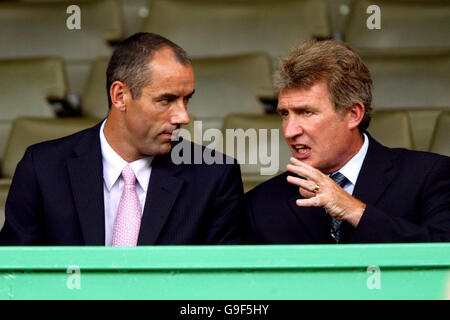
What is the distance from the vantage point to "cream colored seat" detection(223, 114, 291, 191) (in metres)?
1.11

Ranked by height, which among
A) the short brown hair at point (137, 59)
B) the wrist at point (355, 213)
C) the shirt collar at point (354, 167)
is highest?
the short brown hair at point (137, 59)

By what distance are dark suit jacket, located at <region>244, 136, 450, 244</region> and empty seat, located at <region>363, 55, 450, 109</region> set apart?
41 centimetres

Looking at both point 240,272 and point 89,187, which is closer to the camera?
point 240,272

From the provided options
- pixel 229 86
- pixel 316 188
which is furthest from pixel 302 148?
pixel 229 86

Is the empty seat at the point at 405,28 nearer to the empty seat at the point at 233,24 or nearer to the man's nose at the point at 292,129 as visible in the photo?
the empty seat at the point at 233,24

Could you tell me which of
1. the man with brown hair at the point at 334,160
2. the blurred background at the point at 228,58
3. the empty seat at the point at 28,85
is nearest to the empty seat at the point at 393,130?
the blurred background at the point at 228,58

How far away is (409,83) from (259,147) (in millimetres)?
302

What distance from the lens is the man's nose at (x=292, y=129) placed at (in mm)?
804

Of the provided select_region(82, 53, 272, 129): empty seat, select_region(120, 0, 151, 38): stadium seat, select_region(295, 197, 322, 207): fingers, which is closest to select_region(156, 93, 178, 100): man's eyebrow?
select_region(295, 197, 322, 207): fingers

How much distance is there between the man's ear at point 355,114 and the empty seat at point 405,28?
1.86 feet

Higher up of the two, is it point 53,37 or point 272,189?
point 53,37

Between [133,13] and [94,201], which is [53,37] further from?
[94,201]

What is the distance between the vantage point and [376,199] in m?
0.79
